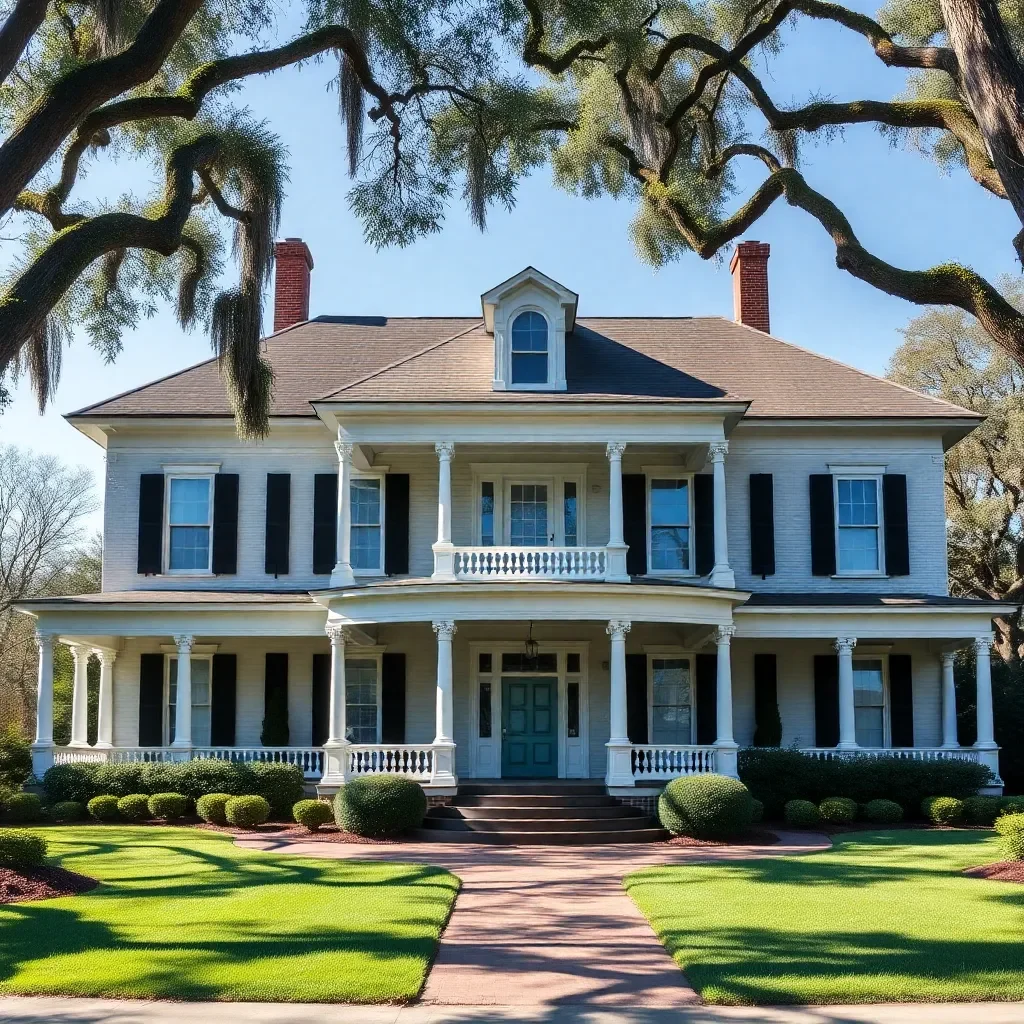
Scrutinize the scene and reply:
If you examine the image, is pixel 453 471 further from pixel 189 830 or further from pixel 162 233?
pixel 162 233

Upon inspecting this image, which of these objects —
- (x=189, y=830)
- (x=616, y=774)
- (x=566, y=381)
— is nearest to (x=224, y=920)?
(x=189, y=830)

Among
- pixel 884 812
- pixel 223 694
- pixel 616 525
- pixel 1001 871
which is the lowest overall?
pixel 884 812

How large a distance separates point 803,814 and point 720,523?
17.7 feet

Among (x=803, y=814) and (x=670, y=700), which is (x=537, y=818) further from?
(x=670, y=700)

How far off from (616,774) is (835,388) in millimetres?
9675

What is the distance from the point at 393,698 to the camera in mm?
24141

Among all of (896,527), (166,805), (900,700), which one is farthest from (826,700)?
(166,805)

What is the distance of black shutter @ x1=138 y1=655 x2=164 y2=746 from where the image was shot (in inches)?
965

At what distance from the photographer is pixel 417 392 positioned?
22.9 m

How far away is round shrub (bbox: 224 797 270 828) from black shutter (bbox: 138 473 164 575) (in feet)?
19.6

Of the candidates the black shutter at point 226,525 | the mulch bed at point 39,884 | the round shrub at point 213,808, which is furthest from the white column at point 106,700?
the mulch bed at point 39,884

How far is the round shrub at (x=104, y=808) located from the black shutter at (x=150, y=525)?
4.90 meters

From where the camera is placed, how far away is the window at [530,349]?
23625 mm

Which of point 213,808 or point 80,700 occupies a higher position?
point 80,700
